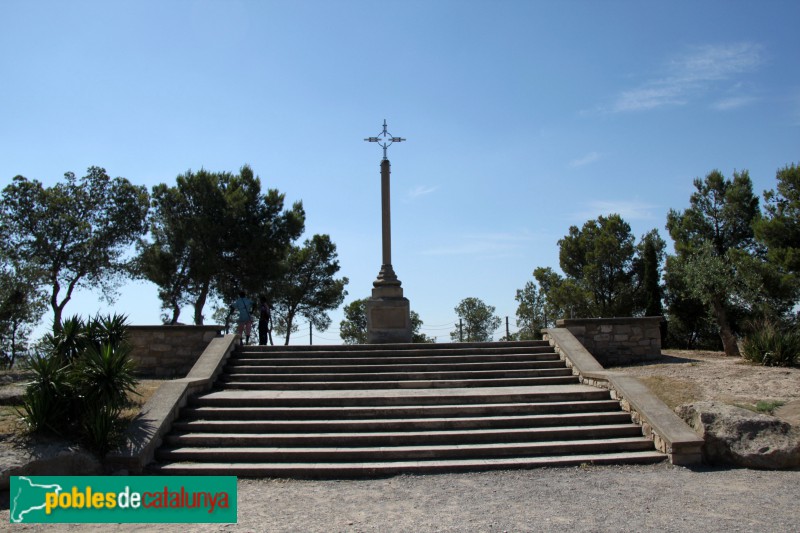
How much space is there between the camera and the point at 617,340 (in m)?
13.3

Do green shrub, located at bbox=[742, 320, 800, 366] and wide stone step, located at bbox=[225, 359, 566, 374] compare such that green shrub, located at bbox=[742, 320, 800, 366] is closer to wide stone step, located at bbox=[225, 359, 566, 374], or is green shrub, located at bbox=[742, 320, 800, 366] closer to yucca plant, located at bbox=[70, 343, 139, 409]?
wide stone step, located at bbox=[225, 359, 566, 374]

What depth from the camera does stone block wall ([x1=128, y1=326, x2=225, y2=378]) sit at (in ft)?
41.9

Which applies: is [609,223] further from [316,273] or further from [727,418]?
[727,418]

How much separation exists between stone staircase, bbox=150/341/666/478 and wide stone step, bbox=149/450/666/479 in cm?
1

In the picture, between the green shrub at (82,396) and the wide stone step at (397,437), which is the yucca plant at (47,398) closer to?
the green shrub at (82,396)

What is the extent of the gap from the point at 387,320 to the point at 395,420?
285 inches

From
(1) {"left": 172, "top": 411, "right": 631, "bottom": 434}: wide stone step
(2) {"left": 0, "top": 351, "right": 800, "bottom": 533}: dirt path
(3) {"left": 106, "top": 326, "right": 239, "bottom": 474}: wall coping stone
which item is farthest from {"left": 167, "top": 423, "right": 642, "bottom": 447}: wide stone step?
(2) {"left": 0, "top": 351, "right": 800, "bottom": 533}: dirt path

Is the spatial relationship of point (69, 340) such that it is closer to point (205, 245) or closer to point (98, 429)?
point (98, 429)

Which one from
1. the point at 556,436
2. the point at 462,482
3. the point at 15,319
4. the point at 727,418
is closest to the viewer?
the point at 462,482

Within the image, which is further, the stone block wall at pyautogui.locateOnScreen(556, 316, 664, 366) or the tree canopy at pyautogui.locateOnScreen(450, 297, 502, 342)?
the tree canopy at pyautogui.locateOnScreen(450, 297, 502, 342)

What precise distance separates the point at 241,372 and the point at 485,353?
5135mm

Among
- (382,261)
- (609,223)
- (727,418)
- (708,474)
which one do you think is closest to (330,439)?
(708,474)

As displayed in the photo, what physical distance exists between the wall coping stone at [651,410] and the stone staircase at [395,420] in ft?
0.72

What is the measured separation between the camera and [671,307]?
28.5 metres
